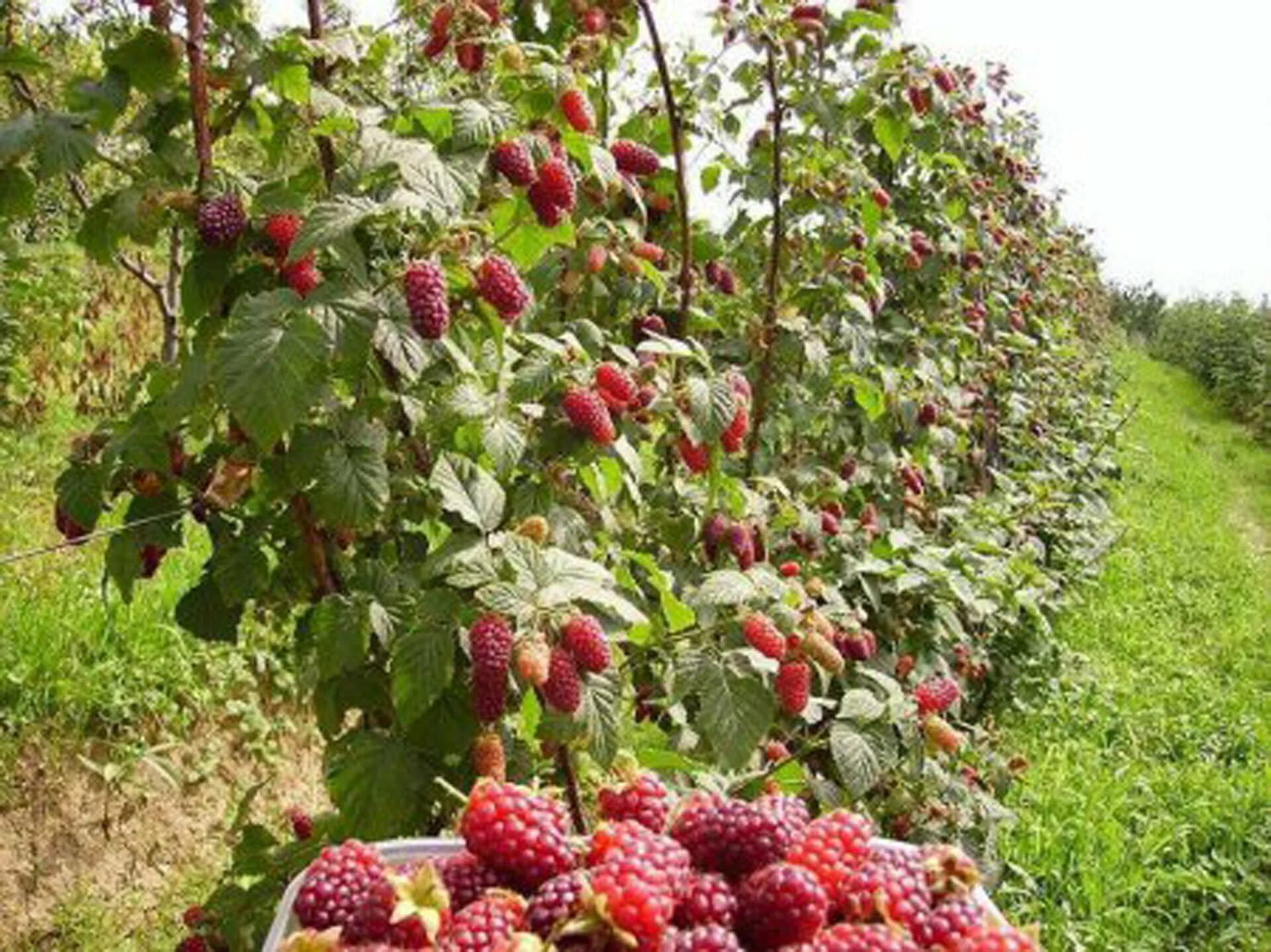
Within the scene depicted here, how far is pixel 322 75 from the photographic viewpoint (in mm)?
1708

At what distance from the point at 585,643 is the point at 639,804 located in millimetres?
275

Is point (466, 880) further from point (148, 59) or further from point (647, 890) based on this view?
point (148, 59)

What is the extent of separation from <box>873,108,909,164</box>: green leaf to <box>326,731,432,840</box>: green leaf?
7.02ft

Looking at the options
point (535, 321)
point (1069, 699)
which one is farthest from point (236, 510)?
point (1069, 699)

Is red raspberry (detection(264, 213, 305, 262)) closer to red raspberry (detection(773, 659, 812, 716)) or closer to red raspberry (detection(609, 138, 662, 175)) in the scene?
red raspberry (detection(609, 138, 662, 175))

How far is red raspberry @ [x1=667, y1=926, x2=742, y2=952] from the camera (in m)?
0.88

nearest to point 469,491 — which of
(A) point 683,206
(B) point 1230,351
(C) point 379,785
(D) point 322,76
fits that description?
(C) point 379,785

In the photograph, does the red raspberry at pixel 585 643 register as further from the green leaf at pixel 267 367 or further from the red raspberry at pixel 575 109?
the red raspberry at pixel 575 109

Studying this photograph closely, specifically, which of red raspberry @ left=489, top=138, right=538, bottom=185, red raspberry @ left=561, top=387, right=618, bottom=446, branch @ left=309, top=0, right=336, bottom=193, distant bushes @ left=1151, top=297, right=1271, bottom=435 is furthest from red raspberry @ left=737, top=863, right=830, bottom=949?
distant bushes @ left=1151, top=297, right=1271, bottom=435

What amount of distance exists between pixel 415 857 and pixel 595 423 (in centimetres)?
73

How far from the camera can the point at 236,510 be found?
1809 millimetres

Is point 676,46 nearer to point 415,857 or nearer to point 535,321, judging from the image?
point 535,321

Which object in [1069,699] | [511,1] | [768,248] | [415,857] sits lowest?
[1069,699]

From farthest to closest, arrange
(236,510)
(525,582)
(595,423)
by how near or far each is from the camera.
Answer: (236,510) < (595,423) < (525,582)
